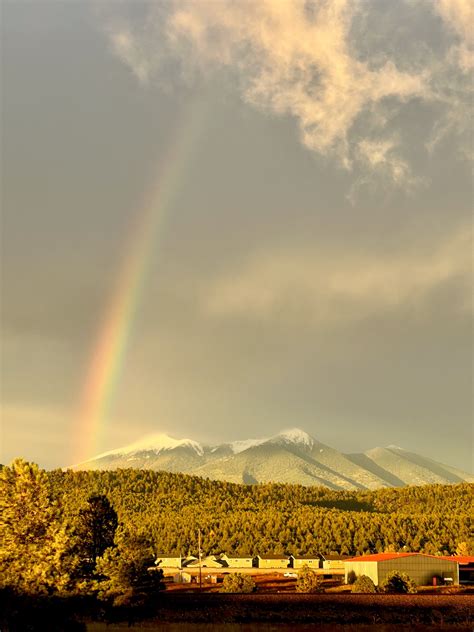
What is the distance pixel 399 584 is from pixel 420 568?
14.2m

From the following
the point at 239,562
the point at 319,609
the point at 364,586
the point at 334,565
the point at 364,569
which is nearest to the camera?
the point at 319,609

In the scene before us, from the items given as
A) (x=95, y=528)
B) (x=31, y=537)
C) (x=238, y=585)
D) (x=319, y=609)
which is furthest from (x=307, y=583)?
(x=31, y=537)

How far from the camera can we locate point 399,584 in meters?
116

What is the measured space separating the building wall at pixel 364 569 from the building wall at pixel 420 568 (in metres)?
0.84

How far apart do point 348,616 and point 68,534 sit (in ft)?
140

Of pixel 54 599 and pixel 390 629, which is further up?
pixel 54 599

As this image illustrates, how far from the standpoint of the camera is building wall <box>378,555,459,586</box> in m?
123

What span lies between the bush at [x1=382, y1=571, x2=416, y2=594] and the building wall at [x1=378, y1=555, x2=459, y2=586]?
2778 millimetres

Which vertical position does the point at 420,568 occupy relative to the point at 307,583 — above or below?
above

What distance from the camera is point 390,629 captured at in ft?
260

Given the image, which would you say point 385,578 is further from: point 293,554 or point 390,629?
point 293,554

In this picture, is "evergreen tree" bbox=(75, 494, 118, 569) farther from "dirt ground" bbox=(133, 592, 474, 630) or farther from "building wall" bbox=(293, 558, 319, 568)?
"building wall" bbox=(293, 558, 319, 568)

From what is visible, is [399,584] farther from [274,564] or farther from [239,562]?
[239,562]

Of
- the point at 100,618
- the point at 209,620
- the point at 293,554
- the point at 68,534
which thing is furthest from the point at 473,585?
the point at 68,534
